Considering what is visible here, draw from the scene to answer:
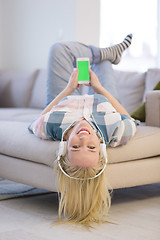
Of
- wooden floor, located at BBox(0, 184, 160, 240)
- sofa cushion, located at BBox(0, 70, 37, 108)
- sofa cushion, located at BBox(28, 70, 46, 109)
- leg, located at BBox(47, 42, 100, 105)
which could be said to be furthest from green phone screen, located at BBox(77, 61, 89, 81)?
sofa cushion, located at BBox(0, 70, 37, 108)

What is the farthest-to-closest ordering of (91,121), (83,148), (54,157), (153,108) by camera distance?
(153,108)
(91,121)
(54,157)
(83,148)

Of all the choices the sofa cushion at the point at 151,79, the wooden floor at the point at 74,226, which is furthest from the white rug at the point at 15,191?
the sofa cushion at the point at 151,79

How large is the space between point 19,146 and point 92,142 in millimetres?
510

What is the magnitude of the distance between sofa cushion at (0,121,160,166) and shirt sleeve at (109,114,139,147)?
36 millimetres

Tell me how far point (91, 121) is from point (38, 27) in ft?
8.87

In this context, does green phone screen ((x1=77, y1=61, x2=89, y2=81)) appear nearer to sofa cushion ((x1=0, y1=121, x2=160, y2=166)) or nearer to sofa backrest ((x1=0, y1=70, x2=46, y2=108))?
sofa cushion ((x1=0, y1=121, x2=160, y2=166))

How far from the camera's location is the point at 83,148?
180 centimetres

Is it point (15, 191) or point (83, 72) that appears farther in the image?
point (15, 191)

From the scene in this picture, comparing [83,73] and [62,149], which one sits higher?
[83,73]

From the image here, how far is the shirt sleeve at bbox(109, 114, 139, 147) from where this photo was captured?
2012 millimetres

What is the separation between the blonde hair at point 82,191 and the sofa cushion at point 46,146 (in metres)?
0.13

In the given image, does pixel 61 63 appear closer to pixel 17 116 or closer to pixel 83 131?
pixel 17 116

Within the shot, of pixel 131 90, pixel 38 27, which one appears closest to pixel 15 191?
pixel 131 90

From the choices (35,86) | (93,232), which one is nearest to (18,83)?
(35,86)
